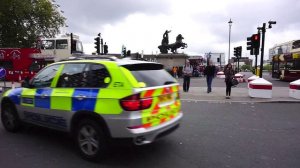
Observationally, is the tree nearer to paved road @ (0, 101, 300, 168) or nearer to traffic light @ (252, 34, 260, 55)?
traffic light @ (252, 34, 260, 55)

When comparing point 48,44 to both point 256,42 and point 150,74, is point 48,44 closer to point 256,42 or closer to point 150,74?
point 256,42

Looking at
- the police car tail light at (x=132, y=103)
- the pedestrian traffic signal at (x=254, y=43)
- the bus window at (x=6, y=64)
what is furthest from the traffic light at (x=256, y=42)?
the bus window at (x=6, y=64)

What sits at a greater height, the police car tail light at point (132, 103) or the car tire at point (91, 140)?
the police car tail light at point (132, 103)

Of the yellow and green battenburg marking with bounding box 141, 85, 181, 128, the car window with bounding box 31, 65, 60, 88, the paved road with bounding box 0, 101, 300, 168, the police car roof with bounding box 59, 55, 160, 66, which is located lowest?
the paved road with bounding box 0, 101, 300, 168

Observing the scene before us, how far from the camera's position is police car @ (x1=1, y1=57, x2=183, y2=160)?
184 inches

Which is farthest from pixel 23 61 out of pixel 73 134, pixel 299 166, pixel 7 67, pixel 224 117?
pixel 299 166

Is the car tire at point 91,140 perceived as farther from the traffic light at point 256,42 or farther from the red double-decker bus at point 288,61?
the red double-decker bus at point 288,61

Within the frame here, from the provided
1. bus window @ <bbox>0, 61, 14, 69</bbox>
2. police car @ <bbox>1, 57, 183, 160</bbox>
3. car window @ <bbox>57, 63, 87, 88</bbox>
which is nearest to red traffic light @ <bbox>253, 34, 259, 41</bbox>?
police car @ <bbox>1, 57, 183, 160</bbox>

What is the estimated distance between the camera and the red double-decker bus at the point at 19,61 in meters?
24.0

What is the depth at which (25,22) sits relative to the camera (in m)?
39.5

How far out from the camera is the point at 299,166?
4891 mm

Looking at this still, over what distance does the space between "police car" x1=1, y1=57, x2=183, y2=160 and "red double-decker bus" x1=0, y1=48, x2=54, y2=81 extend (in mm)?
19326

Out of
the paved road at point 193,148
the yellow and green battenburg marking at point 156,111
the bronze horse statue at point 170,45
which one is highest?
the bronze horse statue at point 170,45

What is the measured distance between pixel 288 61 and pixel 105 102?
28026mm
